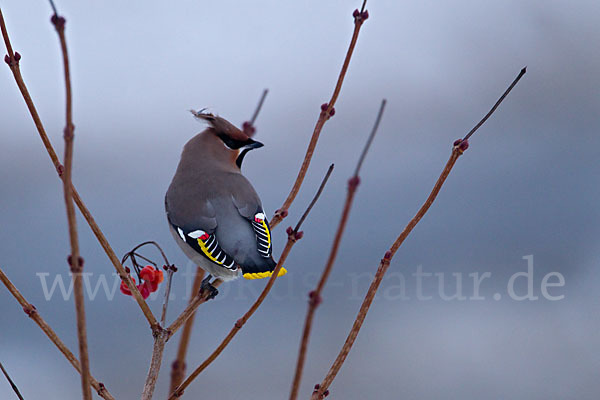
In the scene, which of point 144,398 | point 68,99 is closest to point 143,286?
point 144,398

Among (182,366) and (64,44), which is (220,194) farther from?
(64,44)

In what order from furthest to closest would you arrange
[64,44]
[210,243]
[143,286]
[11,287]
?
[210,243] < [143,286] < [11,287] < [64,44]

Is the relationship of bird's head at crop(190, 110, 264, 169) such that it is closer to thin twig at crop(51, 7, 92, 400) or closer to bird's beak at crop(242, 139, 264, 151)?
bird's beak at crop(242, 139, 264, 151)

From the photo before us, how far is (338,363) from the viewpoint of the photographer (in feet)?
2.87

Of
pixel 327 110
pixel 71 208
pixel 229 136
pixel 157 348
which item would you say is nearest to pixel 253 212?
pixel 229 136

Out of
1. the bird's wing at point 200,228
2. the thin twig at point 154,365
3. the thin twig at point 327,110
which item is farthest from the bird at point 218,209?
the thin twig at point 154,365

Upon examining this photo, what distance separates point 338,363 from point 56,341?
0.36m

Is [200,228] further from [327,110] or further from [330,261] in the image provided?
[330,261]

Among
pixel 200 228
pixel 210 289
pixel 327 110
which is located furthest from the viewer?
pixel 200 228

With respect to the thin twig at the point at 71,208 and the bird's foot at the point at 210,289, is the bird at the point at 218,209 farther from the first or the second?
the thin twig at the point at 71,208

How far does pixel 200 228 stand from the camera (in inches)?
61.1

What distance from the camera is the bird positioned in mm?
1498

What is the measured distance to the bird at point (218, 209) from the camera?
1.50 metres

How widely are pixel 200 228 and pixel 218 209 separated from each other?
2.6 inches
